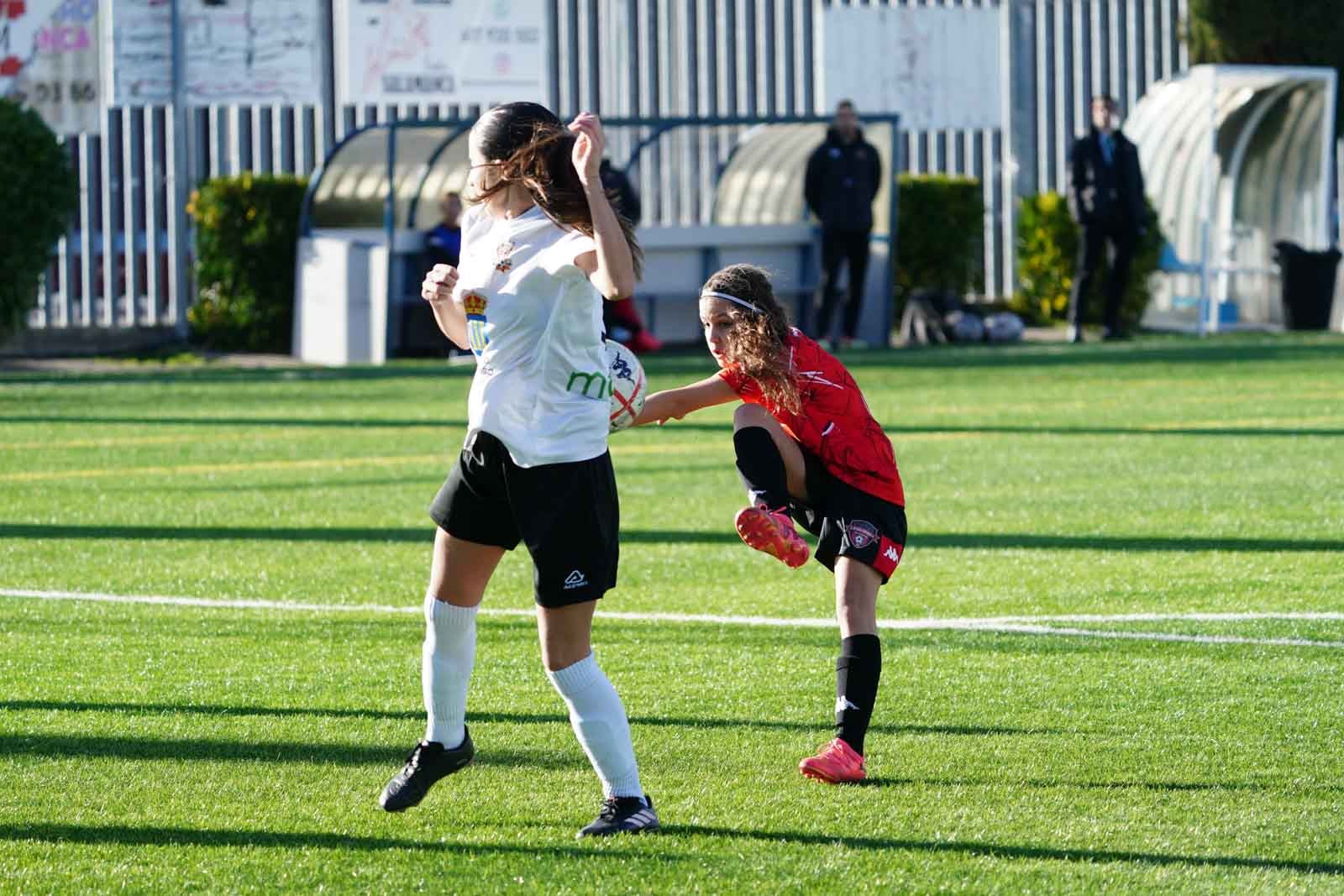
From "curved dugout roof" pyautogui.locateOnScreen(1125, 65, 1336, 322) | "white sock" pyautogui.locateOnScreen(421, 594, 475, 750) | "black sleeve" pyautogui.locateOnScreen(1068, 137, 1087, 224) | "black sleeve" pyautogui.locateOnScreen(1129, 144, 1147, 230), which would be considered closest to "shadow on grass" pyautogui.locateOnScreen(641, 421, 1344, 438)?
"black sleeve" pyautogui.locateOnScreen(1068, 137, 1087, 224)

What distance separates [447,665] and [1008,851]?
1.27 metres

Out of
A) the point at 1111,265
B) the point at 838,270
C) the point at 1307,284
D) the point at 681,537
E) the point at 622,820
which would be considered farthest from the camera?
the point at 1307,284

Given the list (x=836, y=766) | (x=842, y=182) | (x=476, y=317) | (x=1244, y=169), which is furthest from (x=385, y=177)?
(x=476, y=317)

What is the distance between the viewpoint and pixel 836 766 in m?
4.97

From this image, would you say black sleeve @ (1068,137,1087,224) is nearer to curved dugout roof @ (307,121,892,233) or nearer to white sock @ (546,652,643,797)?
curved dugout roof @ (307,121,892,233)

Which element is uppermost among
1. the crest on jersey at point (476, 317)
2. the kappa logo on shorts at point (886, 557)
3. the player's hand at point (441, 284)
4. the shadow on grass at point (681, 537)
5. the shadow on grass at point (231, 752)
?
the player's hand at point (441, 284)

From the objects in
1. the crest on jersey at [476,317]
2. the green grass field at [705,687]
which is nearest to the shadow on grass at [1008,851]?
the green grass field at [705,687]

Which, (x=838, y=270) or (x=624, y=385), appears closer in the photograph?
(x=624, y=385)

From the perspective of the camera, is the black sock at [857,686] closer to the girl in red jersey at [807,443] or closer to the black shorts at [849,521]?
the girl in red jersey at [807,443]

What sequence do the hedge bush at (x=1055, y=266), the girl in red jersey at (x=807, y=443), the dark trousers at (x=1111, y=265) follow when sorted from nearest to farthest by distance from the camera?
the girl in red jersey at (x=807, y=443) < the dark trousers at (x=1111, y=265) < the hedge bush at (x=1055, y=266)

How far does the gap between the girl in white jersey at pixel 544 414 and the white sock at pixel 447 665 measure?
6cm

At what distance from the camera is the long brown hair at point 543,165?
441 centimetres

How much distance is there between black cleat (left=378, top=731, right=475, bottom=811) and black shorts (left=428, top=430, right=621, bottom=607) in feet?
1.49

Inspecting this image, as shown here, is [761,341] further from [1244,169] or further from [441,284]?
[1244,169]
